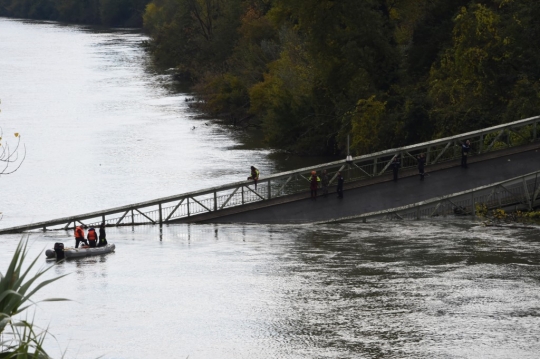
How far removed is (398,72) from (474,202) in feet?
73.9

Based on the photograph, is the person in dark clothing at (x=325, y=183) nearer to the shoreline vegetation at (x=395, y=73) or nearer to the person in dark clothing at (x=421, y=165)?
the person in dark clothing at (x=421, y=165)

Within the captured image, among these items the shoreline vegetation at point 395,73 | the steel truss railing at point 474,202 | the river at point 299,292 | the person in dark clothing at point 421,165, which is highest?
the shoreline vegetation at point 395,73

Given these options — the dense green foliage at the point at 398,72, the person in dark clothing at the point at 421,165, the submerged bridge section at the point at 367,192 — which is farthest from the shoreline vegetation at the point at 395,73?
the person in dark clothing at the point at 421,165

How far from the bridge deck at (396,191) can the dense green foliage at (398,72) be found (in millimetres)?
6087

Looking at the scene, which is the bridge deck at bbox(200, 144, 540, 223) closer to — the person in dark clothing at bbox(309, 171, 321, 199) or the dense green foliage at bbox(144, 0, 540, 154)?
the person in dark clothing at bbox(309, 171, 321, 199)

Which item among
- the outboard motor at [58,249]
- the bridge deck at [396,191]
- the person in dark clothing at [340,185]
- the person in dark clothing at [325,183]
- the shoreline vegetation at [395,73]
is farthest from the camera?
the shoreline vegetation at [395,73]

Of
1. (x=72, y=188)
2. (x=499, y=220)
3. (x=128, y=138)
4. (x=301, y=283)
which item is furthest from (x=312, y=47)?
(x=301, y=283)

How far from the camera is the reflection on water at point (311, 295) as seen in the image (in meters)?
18.9

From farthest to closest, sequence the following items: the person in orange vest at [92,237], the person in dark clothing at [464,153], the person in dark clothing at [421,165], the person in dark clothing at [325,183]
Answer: the person in dark clothing at [464,153], the person in dark clothing at [421,165], the person in dark clothing at [325,183], the person in orange vest at [92,237]

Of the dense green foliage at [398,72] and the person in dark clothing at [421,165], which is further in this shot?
the dense green foliage at [398,72]

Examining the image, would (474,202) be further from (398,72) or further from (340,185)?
(398,72)

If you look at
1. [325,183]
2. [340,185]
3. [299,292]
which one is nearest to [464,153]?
[340,185]

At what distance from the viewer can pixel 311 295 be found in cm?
2242

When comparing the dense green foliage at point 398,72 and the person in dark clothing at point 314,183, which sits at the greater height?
the dense green foliage at point 398,72
